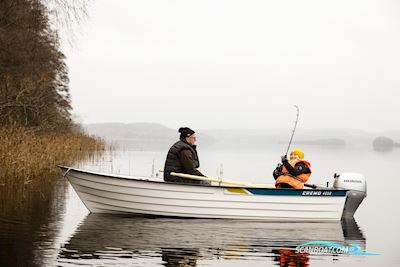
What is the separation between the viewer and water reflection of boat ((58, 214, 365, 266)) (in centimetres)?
809

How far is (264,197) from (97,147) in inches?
922

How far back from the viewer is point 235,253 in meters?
8.57

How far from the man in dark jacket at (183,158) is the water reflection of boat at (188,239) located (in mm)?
863

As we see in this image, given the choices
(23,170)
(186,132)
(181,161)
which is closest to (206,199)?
(181,161)

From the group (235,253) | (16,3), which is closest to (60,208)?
(235,253)

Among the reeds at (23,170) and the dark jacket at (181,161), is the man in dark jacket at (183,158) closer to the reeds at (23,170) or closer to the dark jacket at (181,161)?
the dark jacket at (181,161)

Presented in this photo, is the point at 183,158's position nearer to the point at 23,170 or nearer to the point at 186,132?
the point at 186,132

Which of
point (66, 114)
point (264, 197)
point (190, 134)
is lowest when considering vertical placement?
point (264, 197)

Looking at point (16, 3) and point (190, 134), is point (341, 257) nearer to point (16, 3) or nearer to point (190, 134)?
point (190, 134)

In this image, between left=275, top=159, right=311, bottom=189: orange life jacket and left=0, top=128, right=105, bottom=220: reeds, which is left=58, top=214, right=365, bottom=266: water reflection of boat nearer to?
left=275, top=159, right=311, bottom=189: orange life jacket

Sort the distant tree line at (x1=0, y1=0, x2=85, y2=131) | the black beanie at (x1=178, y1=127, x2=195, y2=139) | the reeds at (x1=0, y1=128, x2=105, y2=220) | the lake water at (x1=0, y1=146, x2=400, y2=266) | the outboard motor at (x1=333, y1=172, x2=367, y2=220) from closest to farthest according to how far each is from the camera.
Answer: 1. the lake water at (x1=0, y1=146, x2=400, y2=266)
2. the black beanie at (x1=178, y1=127, x2=195, y2=139)
3. the outboard motor at (x1=333, y1=172, x2=367, y2=220)
4. the reeds at (x1=0, y1=128, x2=105, y2=220)
5. the distant tree line at (x1=0, y1=0, x2=85, y2=131)

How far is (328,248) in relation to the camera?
9141 millimetres

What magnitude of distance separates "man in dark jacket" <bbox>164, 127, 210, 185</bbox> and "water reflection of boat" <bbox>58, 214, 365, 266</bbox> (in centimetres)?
86

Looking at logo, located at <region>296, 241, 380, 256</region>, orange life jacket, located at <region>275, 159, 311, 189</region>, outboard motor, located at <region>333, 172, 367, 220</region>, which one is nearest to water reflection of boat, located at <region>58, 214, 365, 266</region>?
logo, located at <region>296, 241, 380, 256</region>
